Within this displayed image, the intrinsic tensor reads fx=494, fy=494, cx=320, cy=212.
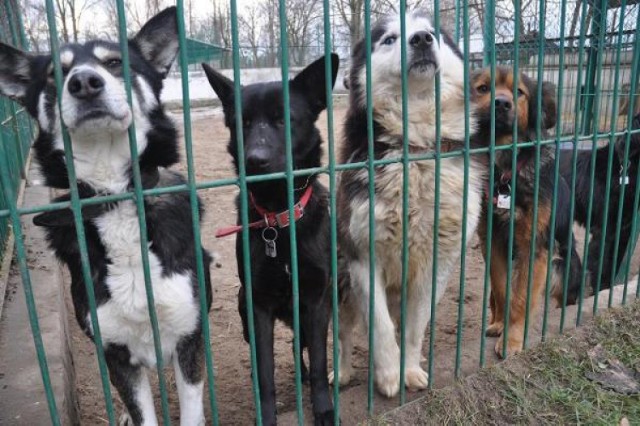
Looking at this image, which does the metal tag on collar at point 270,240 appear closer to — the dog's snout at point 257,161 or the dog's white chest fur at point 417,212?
the dog's snout at point 257,161

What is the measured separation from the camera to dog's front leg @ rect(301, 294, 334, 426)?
2219mm

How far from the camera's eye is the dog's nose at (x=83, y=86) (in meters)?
1.58

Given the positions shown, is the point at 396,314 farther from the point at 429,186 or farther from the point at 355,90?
the point at 355,90

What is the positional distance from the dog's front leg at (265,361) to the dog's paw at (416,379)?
74 centimetres

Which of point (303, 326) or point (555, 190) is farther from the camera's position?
point (555, 190)

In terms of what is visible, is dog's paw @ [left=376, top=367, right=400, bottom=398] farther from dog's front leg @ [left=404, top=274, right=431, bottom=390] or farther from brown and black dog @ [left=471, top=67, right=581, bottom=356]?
brown and black dog @ [left=471, top=67, right=581, bottom=356]

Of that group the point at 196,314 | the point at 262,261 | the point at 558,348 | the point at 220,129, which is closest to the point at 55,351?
the point at 196,314

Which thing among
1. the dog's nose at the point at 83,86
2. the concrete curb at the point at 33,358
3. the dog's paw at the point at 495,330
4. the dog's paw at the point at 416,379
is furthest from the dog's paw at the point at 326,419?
the dog's nose at the point at 83,86

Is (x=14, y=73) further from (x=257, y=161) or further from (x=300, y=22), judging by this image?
(x=300, y=22)

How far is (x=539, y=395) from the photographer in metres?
2.43

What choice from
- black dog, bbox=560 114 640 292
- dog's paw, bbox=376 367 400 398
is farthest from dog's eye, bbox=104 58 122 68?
black dog, bbox=560 114 640 292

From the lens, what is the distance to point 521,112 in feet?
10.0

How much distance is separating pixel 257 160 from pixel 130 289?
0.71 meters

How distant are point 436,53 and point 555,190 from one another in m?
0.96
